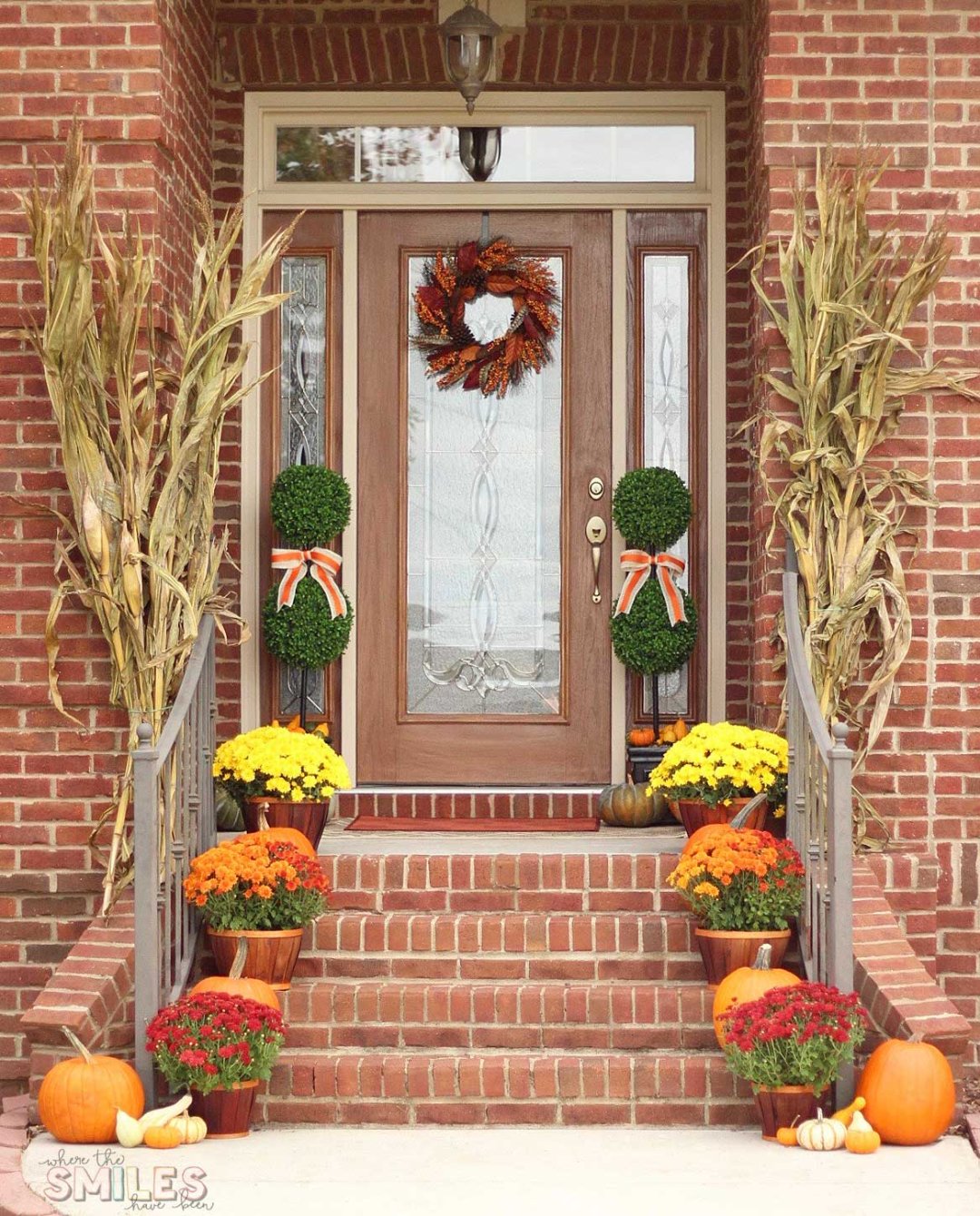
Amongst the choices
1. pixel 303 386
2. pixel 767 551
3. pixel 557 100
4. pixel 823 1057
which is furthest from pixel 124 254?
pixel 823 1057

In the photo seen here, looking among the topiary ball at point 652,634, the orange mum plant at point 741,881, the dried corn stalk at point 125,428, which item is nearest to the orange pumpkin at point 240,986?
the dried corn stalk at point 125,428

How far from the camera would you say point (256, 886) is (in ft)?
15.9

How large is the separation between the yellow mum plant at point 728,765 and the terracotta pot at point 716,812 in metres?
0.02

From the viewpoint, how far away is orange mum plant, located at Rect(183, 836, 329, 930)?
4.87 meters

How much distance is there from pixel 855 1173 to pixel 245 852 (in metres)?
2.01

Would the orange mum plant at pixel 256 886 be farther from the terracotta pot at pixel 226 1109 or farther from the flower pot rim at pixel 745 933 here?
the flower pot rim at pixel 745 933

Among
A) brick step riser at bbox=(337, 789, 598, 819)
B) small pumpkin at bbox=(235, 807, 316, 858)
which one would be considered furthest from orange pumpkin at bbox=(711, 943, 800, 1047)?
brick step riser at bbox=(337, 789, 598, 819)

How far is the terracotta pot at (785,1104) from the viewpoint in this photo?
4.39 meters

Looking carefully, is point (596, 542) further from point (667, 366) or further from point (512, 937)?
point (512, 937)

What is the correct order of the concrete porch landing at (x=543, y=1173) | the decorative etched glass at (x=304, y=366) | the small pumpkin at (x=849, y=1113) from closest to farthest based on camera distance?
the concrete porch landing at (x=543, y=1173) → the small pumpkin at (x=849, y=1113) → the decorative etched glass at (x=304, y=366)

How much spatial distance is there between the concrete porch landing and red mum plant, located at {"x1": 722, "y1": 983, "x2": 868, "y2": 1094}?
215 mm

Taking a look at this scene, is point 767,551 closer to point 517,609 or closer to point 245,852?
point 517,609

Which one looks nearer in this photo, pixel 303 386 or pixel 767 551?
pixel 767 551

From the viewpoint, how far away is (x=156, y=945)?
186 inches
